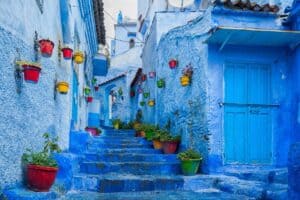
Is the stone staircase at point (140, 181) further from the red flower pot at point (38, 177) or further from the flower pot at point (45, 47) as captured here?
the flower pot at point (45, 47)

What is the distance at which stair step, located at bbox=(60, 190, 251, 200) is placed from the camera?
6391 millimetres

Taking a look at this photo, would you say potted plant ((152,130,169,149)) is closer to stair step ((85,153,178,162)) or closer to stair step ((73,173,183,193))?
stair step ((85,153,178,162))

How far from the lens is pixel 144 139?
1238 cm

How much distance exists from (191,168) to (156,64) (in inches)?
249

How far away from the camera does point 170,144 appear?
10.4 metres

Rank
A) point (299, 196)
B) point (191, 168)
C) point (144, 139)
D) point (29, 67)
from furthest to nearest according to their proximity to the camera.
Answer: point (144, 139)
point (191, 168)
point (29, 67)
point (299, 196)

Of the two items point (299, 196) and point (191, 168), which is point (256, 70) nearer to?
point (191, 168)

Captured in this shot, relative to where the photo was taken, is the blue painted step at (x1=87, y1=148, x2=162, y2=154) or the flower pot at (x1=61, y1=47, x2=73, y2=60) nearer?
the flower pot at (x1=61, y1=47, x2=73, y2=60)

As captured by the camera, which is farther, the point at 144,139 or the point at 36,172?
the point at 144,139

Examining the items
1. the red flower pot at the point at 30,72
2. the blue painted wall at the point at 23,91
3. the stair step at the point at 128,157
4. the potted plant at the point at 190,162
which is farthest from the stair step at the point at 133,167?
the red flower pot at the point at 30,72

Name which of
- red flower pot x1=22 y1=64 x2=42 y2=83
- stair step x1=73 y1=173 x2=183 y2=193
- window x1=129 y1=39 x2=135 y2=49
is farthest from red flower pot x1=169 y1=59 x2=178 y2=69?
window x1=129 y1=39 x2=135 y2=49

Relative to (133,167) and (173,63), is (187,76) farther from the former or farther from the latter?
(133,167)

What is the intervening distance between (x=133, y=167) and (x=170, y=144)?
2100 mm

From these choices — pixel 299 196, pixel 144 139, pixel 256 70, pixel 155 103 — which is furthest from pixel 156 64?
pixel 299 196
